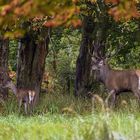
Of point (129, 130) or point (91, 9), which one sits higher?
point (91, 9)

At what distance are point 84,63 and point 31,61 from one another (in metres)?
4.07

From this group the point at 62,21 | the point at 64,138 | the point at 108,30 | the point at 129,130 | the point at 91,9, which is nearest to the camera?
the point at 62,21

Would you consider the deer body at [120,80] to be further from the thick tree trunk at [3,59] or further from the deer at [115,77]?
the thick tree trunk at [3,59]

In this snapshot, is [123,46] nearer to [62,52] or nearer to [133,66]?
[133,66]

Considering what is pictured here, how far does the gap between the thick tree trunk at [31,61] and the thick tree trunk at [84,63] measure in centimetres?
339

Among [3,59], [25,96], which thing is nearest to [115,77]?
[25,96]

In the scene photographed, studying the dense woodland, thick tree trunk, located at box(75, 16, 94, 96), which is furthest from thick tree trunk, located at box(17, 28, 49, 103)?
thick tree trunk, located at box(75, 16, 94, 96)

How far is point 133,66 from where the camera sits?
83.8ft

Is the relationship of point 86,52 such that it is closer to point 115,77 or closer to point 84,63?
point 84,63

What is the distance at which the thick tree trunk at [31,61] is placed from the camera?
59.3 ft

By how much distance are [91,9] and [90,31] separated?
3.38 metres

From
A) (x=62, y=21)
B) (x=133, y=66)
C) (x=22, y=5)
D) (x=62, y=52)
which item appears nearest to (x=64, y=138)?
(x=62, y=21)

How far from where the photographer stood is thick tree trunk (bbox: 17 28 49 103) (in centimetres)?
1808

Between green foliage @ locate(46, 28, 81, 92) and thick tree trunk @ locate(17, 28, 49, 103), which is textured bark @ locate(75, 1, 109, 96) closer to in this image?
green foliage @ locate(46, 28, 81, 92)
